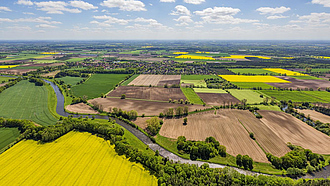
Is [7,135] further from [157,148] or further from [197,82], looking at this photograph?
[197,82]

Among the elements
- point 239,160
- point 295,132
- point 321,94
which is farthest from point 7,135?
point 321,94

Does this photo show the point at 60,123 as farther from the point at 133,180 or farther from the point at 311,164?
the point at 311,164

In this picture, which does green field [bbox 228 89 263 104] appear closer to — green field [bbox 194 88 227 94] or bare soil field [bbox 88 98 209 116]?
green field [bbox 194 88 227 94]

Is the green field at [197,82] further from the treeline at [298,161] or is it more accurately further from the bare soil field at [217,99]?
the treeline at [298,161]

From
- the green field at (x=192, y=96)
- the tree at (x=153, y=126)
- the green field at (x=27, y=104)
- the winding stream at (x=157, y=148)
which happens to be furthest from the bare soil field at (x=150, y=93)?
the green field at (x=27, y=104)

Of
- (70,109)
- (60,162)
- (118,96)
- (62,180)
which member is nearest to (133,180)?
(62,180)
